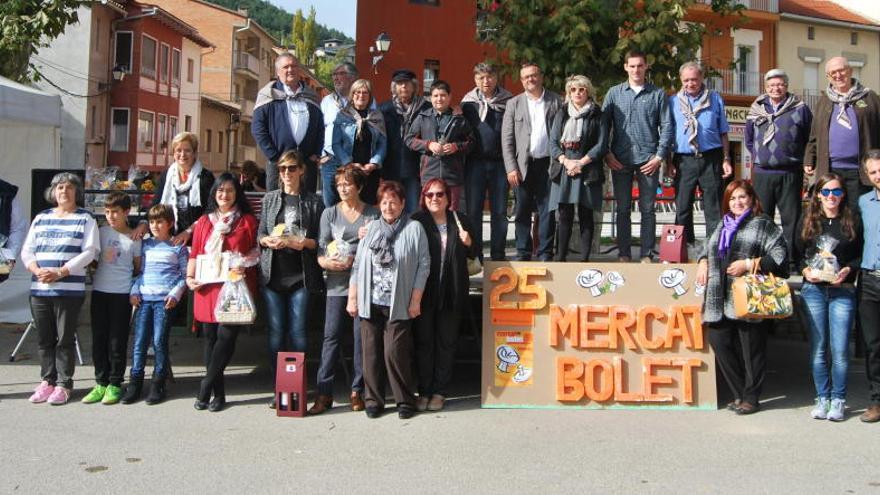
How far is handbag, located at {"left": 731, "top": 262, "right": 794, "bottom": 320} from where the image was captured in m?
5.99

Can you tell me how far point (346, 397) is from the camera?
689 centimetres

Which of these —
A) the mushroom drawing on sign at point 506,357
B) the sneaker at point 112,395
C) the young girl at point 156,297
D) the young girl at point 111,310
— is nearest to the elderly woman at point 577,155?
the mushroom drawing on sign at point 506,357

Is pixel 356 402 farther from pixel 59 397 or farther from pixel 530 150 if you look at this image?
pixel 530 150

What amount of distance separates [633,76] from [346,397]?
370 cm

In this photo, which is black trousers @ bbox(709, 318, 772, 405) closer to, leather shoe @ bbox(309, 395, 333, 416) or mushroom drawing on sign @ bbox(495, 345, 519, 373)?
mushroom drawing on sign @ bbox(495, 345, 519, 373)

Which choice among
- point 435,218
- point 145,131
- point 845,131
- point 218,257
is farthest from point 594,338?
point 145,131

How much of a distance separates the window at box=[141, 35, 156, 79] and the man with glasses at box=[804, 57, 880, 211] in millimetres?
36458

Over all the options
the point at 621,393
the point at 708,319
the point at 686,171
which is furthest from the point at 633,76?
the point at 621,393

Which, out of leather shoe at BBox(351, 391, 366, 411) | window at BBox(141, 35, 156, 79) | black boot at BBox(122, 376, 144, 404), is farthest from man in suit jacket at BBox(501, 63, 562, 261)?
window at BBox(141, 35, 156, 79)

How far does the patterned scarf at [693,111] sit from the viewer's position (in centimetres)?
739

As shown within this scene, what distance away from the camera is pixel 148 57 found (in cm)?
3975

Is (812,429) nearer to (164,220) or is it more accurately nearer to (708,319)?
(708,319)

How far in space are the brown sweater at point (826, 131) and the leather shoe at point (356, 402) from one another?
13.6 feet

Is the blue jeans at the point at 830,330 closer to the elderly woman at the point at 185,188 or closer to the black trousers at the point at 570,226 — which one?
the black trousers at the point at 570,226
